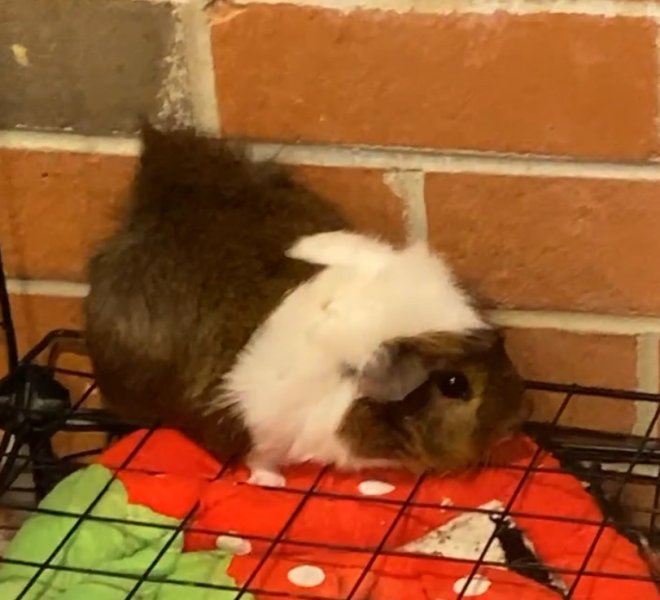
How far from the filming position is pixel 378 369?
2.92 ft

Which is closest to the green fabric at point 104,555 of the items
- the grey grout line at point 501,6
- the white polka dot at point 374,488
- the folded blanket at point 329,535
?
the folded blanket at point 329,535

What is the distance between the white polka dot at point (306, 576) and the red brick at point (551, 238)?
24cm

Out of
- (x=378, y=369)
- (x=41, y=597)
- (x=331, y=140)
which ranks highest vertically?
(x=331, y=140)

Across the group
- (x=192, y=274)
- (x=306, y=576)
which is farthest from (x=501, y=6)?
(x=306, y=576)

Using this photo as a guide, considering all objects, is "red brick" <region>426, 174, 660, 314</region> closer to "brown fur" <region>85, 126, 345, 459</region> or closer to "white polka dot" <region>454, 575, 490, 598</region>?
"brown fur" <region>85, 126, 345, 459</region>

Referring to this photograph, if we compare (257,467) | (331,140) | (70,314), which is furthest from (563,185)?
(70,314)

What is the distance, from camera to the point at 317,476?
959mm

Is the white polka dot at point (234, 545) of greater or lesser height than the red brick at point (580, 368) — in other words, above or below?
below

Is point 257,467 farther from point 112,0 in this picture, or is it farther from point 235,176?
point 112,0

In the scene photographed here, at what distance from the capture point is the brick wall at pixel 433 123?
92 cm

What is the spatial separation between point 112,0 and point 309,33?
0.45 ft

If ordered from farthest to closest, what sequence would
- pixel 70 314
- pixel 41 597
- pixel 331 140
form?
pixel 70 314
pixel 331 140
pixel 41 597

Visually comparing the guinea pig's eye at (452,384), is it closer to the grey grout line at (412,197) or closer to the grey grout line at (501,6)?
the grey grout line at (412,197)

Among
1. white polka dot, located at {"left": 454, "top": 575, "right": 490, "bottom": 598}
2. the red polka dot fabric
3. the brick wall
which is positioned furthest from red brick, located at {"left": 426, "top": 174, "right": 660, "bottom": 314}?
white polka dot, located at {"left": 454, "top": 575, "right": 490, "bottom": 598}
